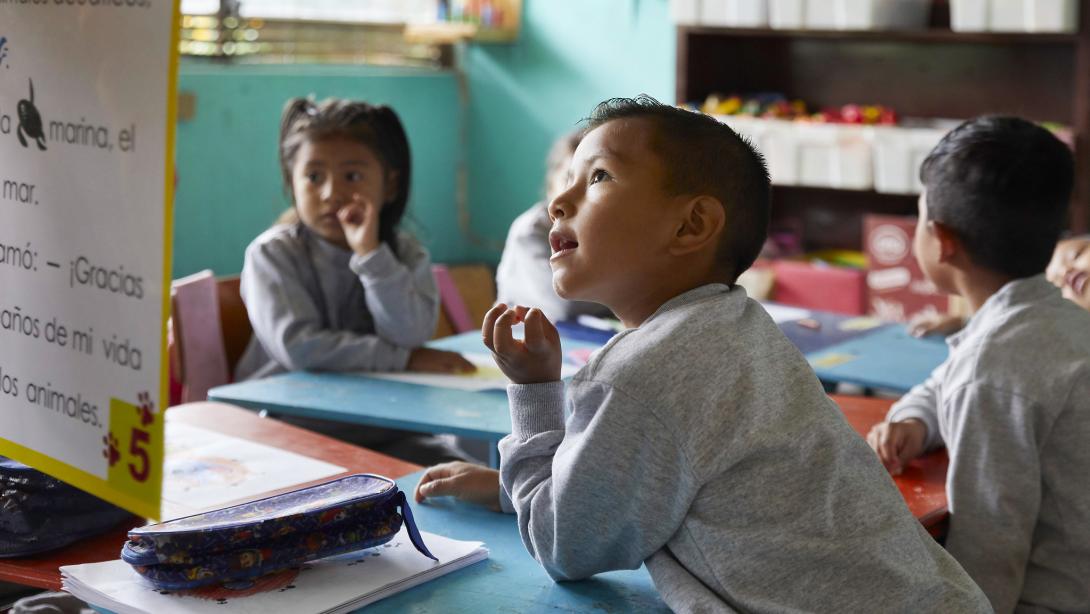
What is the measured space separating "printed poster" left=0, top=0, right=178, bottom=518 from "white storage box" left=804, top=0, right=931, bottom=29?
358 centimetres

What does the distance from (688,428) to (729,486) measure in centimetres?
7

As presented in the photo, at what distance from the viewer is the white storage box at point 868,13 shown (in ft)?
14.1

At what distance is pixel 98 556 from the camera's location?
141 cm

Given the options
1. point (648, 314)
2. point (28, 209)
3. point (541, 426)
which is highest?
point (28, 209)

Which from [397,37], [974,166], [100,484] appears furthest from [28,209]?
[397,37]

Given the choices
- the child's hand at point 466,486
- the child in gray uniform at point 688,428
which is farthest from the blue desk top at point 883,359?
the child in gray uniform at point 688,428

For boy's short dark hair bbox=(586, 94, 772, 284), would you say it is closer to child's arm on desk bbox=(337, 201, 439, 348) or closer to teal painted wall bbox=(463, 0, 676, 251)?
child's arm on desk bbox=(337, 201, 439, 348)

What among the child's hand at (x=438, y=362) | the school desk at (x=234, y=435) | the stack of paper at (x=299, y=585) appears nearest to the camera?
the stack of paper at (x=299, y=585)

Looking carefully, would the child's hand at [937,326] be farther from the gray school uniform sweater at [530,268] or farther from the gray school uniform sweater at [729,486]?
the gray school uniform sweater at [729,486]

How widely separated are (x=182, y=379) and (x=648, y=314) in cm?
149

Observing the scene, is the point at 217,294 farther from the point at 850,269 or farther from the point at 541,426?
the point at 850,269

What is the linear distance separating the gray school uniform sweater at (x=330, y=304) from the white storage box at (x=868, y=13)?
7.28 ft

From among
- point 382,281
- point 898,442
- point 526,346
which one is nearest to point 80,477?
point 526,346

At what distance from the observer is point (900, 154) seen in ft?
14.1
